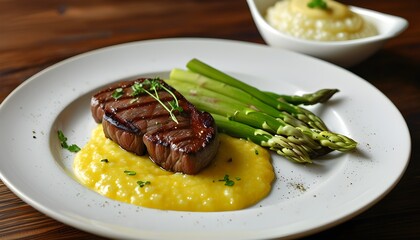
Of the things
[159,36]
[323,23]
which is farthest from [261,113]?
[159,36]

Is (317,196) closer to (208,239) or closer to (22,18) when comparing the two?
(208,239)

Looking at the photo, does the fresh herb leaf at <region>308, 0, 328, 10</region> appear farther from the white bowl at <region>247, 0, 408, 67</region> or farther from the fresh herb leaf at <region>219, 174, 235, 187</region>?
the fresh herb leaf at <region>219, 174, 235, 187</region>

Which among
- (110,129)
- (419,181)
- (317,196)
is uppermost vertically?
(110,129)

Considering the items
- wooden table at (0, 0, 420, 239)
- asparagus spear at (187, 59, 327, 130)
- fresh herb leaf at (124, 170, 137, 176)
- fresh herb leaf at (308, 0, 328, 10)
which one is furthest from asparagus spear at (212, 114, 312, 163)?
fresh herb leaf at (308, 0, 328, 10)

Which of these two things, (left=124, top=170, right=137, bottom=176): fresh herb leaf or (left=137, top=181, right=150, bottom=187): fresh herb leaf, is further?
(left=124, top=170, right=137, bottom=176): fresh herb leaf

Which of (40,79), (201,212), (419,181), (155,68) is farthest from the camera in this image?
(155,68)

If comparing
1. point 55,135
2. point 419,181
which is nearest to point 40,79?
point 55,135

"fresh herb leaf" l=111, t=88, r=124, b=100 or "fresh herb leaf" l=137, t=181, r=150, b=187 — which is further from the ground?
"fresh herb leaf" l=111, t=88, r=124, b=100
